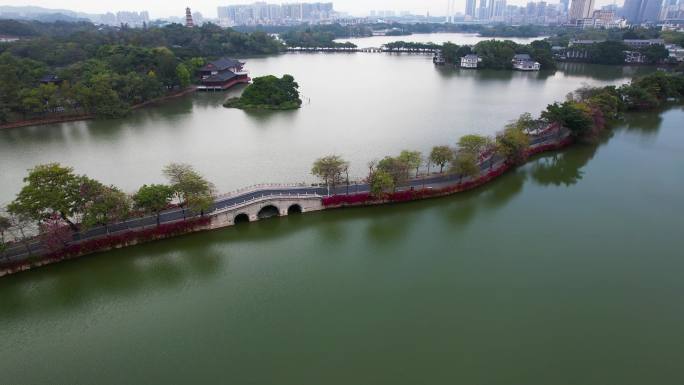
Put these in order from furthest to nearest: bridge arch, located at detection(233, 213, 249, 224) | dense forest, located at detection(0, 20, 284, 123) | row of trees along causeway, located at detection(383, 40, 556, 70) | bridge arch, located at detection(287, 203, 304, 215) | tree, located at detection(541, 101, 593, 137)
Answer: row of trees along causeway, located at detection(383, 40, 556, 70) → dense forest, located at detection(0, 20, 284, 123) → tree, located at detection(541, 101, 593, 137) → bridge arch, located at detection(287, 203, 304, 215) → bridge arch, located at detection(233, 213, 249, 224)

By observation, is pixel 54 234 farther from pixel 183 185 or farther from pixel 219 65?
pixel 219 65

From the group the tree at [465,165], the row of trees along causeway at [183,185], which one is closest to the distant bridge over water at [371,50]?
the row of trees along causeway at [183,185]

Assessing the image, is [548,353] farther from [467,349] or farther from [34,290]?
[34,290]

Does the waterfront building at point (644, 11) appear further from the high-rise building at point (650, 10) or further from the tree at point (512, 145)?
the tree at point (512, 145)

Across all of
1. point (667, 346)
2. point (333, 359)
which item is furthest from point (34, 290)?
point (667, 346)

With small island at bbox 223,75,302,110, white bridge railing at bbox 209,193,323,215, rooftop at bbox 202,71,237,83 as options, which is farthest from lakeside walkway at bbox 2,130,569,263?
rooftop at bbox 202,71,237,83

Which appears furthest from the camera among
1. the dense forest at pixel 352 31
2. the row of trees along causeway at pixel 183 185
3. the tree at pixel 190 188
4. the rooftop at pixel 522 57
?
the dense forest at pixel 352 31

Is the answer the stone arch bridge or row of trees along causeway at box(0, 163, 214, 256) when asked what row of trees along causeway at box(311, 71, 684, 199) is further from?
row of trees along causeway at box(0, 163, 214, 256)
